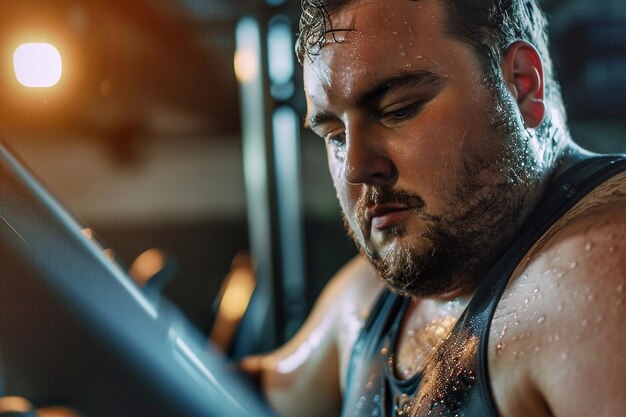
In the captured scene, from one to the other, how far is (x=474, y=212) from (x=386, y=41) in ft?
1.01

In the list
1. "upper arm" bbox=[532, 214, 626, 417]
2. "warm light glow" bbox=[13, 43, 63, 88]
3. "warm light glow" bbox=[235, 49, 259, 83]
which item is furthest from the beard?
"warm light glow" bbox=[235, 49, 259, 83]

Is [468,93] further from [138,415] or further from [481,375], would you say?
[138,415]

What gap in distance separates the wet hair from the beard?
0.26 ft

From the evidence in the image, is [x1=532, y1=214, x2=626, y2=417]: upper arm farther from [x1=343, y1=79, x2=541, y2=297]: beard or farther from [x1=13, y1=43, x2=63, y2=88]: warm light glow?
[x1=13, y1=43, x2=63, y2=88]: warm light glow

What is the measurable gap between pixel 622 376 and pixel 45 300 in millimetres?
635

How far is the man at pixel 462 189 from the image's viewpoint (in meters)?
0.92

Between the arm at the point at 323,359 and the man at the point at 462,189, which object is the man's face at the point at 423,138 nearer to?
the man at the point at 462,189

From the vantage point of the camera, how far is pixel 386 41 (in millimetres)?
1111

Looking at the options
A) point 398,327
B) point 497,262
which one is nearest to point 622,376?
point 497,262

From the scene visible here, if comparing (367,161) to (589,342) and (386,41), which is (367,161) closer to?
(386,41)

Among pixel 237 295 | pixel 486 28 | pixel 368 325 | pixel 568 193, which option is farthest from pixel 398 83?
pixel 237 295

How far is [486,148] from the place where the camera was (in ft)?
3.69

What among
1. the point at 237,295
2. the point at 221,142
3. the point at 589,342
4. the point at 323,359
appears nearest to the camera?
the point at 589,342

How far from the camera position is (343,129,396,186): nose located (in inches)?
43.6
